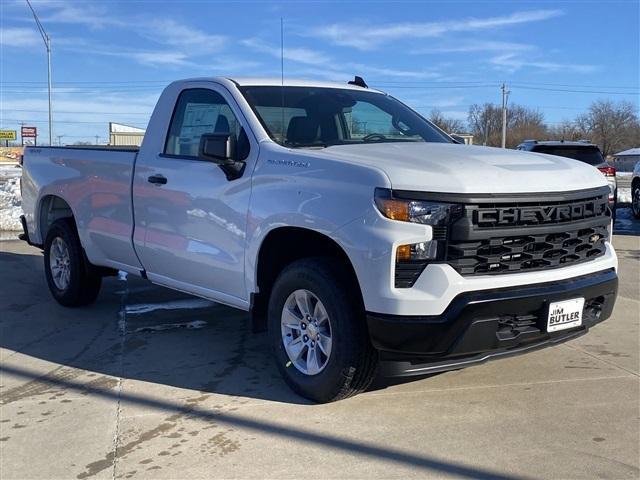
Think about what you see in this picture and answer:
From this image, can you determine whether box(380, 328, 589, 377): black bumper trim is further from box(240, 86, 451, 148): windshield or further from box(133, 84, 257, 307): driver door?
box(240, 86, 451, 148): windshield

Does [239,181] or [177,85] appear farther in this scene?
[177,85]

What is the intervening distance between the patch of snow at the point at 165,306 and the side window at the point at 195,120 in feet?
6.99

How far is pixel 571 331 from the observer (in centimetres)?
413

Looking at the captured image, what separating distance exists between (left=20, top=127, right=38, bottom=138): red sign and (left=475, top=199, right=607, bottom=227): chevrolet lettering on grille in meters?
47.7

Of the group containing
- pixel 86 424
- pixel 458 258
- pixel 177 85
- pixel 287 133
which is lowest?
pixel 86 424

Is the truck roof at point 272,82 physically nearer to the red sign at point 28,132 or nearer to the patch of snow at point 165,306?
the patch of snow at point 165,306

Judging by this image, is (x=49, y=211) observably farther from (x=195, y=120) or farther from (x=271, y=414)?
(x=271, y=414)

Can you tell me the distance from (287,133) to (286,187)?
0.70m

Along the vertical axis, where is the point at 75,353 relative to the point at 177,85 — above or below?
below

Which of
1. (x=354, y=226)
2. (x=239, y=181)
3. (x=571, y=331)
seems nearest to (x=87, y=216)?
(x=239, y=181)

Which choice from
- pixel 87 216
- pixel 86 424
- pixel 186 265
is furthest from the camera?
pixel 87 216

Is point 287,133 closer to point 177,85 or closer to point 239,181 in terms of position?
point 239,181

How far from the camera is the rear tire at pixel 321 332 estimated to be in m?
3.97

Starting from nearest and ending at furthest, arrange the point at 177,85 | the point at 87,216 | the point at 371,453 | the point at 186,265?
the point at 371,453 → the point at 186,265 → the point at 177,85 → the point at 87,216
